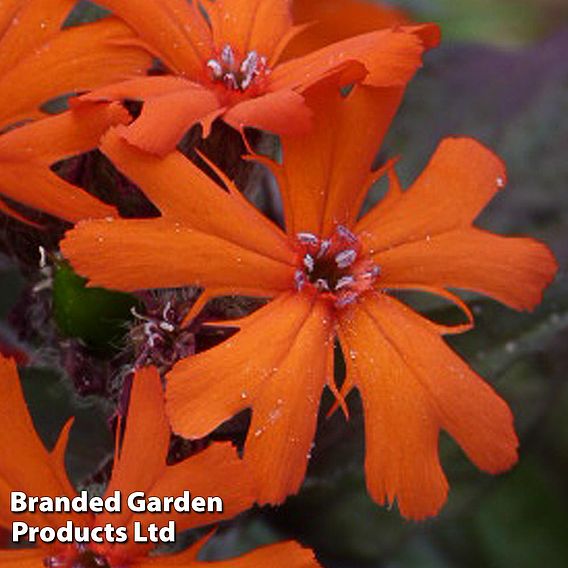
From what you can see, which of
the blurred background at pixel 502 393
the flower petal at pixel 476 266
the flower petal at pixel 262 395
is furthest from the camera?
the blurred background at pixel 502 393

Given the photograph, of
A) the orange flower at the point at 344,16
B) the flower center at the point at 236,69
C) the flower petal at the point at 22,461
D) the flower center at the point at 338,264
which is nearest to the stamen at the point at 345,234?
the flower center at the point at 338,264

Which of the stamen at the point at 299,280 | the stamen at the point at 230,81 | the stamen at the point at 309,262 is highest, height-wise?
the stamen at the point at 230,81

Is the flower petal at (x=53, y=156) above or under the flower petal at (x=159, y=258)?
above

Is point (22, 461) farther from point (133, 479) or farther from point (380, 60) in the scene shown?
point (380, 60)

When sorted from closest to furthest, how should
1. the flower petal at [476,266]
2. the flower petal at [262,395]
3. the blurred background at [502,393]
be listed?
the flower petal at [262,395], the flower petal at [476,266], the blurred background at [502,393]

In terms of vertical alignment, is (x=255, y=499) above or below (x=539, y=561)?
above

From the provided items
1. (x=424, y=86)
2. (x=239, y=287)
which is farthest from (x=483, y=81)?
(x=239, y=287)

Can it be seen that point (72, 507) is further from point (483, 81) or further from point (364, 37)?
point (483, 81)

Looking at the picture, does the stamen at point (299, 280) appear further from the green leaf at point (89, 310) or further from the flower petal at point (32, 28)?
the flower petal at point (32, 28)

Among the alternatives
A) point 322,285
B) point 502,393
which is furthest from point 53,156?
point 502,393
